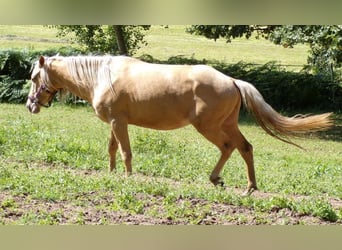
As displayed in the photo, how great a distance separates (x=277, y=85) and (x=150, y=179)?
10817 mm

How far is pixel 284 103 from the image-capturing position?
57.2 feet

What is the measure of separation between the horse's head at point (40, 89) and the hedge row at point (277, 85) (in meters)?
9.19

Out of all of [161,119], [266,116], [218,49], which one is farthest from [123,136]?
[218,49]

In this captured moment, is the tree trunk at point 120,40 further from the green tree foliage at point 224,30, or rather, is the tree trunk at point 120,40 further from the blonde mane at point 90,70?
the blonde mane at point 90,70

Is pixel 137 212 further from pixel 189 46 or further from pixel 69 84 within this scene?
pixel 189 46

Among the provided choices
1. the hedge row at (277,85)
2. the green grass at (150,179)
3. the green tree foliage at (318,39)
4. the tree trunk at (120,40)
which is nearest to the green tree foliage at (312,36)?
the green tree foliage at (318,39)

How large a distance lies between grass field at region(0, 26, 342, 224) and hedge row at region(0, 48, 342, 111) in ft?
9.83

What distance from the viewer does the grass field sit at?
5176 millimetres

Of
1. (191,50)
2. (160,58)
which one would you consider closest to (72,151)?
(160,58)

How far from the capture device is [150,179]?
7184 millimetres

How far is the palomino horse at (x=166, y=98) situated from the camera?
22.1ft

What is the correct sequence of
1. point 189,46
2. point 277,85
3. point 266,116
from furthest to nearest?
1. point 189,46
2. point 277,85
3. point 266,116

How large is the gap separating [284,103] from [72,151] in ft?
33.3

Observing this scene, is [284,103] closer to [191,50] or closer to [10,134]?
[191,50]
